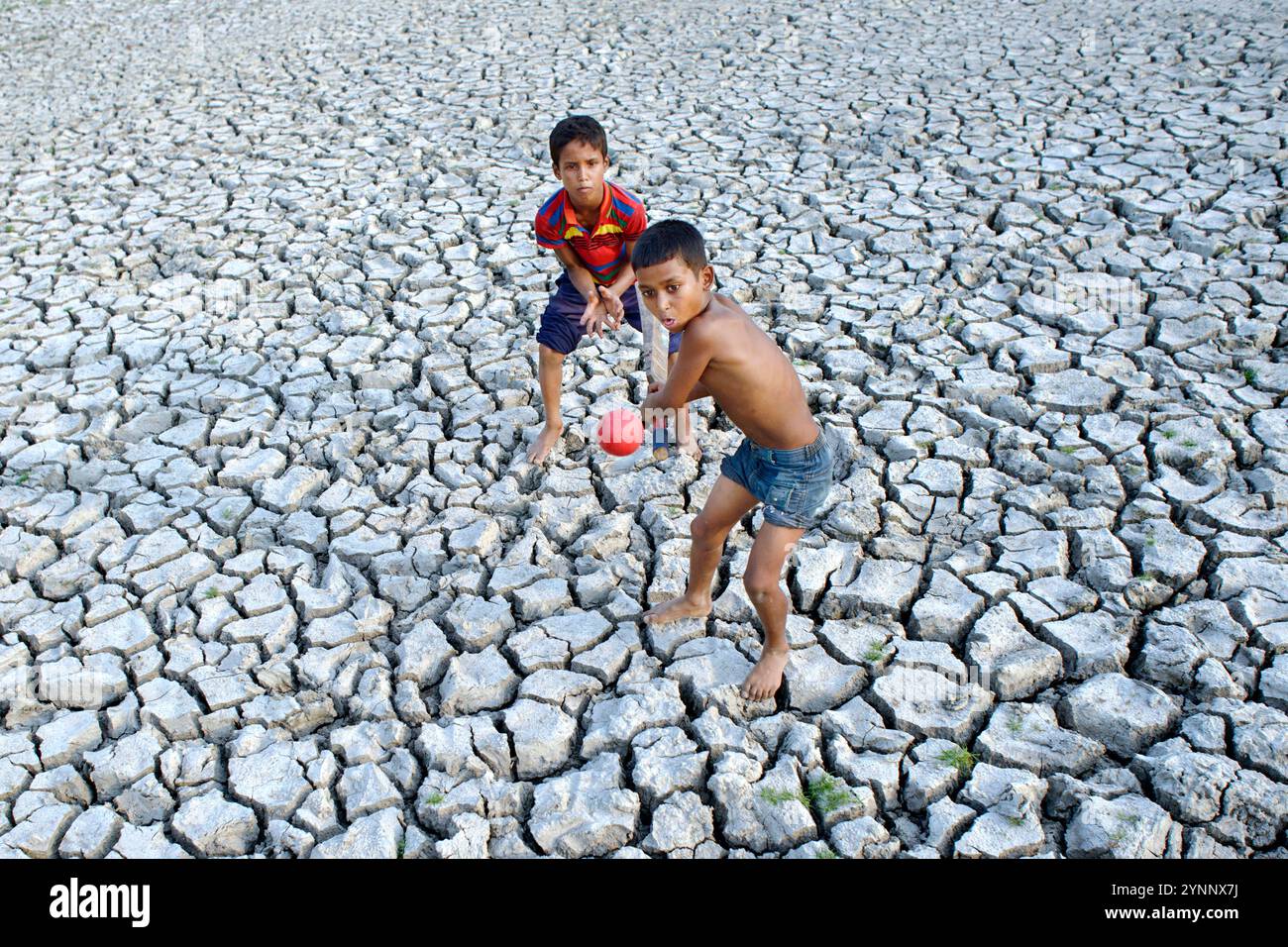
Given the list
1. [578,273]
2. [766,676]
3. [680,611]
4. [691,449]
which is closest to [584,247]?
[578,273]

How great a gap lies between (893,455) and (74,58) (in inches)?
305

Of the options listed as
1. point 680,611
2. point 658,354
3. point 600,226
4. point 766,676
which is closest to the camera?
point 766,676

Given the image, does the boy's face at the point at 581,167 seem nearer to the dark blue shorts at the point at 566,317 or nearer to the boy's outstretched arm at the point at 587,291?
the boy's outstretched arm at the point at 587,291

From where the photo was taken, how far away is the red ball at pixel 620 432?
3.25 metres

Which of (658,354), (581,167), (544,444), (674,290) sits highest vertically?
(581,167)

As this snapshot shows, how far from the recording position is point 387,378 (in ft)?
13.1

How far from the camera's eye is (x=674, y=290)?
7.45 ft

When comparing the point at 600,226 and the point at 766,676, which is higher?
the point at 600,226

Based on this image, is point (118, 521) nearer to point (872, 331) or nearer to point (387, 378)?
point (387, 378)

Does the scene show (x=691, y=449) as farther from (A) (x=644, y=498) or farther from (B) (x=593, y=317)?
(B) (x=593, y=317)

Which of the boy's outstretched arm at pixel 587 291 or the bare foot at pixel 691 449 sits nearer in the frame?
the boy's outstretched arm at pixel 587 291

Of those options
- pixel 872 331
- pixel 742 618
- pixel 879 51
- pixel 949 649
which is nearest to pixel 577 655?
pixel 742 618

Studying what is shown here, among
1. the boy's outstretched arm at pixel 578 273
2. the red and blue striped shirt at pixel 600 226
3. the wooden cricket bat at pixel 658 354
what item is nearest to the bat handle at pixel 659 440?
the wooden cricket bat at pixel 658 354

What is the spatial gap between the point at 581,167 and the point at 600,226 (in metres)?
0.22
